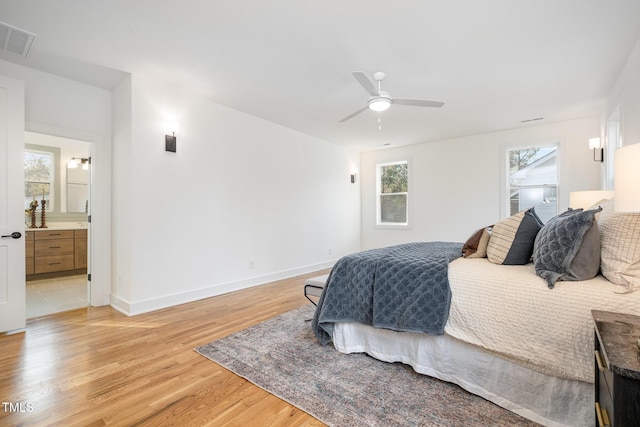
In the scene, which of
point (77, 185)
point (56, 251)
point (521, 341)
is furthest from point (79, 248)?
point (521, 341)

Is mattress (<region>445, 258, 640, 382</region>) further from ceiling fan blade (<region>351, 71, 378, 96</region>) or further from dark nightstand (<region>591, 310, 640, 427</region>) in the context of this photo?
ceiling fan blade (<region>351, 71, 378, 96</region>)

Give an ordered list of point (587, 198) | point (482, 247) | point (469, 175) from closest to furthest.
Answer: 1. point (482, 247)
2. point (587, 198)
3. point (469, 175)

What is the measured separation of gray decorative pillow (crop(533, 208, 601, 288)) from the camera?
1.62 m

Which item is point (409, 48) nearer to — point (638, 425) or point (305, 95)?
point (305, 95)

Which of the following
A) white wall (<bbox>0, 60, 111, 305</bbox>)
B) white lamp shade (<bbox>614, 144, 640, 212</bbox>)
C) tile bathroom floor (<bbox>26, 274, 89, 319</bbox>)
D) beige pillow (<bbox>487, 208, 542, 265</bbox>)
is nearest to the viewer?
white lamp shade (<bbox>614, 144, 640, 212</bbox>)

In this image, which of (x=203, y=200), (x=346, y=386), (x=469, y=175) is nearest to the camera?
(x=346, y=386)

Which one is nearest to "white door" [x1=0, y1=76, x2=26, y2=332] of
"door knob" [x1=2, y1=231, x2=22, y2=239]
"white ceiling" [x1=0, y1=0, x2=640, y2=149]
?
"door knob" [x1=2, y1=231, x2=22, y2=239]

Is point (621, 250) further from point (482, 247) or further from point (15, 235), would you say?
point (15, 235)

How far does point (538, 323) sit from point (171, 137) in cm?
384

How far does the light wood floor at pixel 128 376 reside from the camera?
63.7 inches

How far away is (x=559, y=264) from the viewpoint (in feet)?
5.45

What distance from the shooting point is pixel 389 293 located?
6.87ft

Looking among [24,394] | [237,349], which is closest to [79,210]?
[24,394]

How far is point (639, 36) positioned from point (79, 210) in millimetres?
8238
